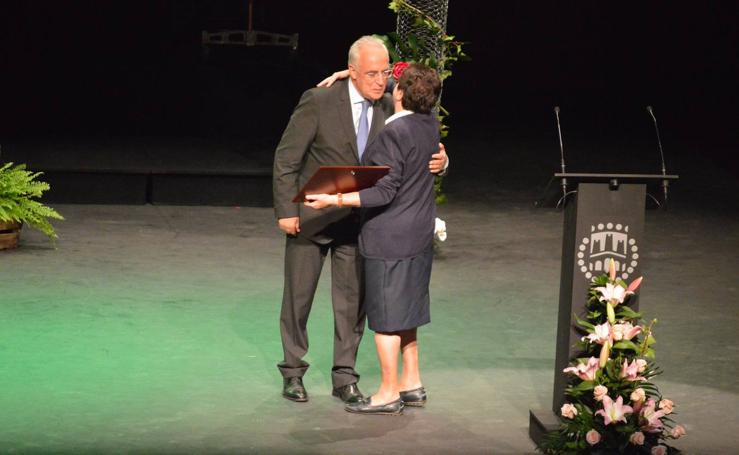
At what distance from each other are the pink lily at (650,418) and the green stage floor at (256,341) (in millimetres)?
474

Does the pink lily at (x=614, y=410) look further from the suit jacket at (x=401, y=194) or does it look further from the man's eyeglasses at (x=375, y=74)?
the man's eyeglasses at (x=375, y=74)

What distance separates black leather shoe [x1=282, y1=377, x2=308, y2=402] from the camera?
5.01m

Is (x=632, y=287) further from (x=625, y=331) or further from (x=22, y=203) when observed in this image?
(x=22, y=203)

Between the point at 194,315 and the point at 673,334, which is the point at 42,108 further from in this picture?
the point at 673,334

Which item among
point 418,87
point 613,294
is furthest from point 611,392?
point 418,87

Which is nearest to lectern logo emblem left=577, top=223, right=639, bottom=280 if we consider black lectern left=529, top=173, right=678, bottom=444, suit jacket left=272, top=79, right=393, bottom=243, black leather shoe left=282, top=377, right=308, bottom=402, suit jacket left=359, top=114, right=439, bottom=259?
black lectern left=529, top=173, right=678, bottom=444

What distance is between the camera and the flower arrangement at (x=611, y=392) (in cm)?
416

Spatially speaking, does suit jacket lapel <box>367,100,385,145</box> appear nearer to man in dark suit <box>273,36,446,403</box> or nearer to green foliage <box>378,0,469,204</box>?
man in dark suit <box>273,36,446,403</box>

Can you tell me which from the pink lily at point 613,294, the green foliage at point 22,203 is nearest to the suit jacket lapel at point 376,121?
the pink lily at point 613,294

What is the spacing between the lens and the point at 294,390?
5020 millimetres

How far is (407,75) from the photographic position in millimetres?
4613

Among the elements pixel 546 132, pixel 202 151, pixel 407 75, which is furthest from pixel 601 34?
pixel 407 75

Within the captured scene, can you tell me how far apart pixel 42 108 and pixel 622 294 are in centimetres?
934

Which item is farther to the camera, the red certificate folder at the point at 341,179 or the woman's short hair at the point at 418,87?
the woman's short hair at the point at 418,87
